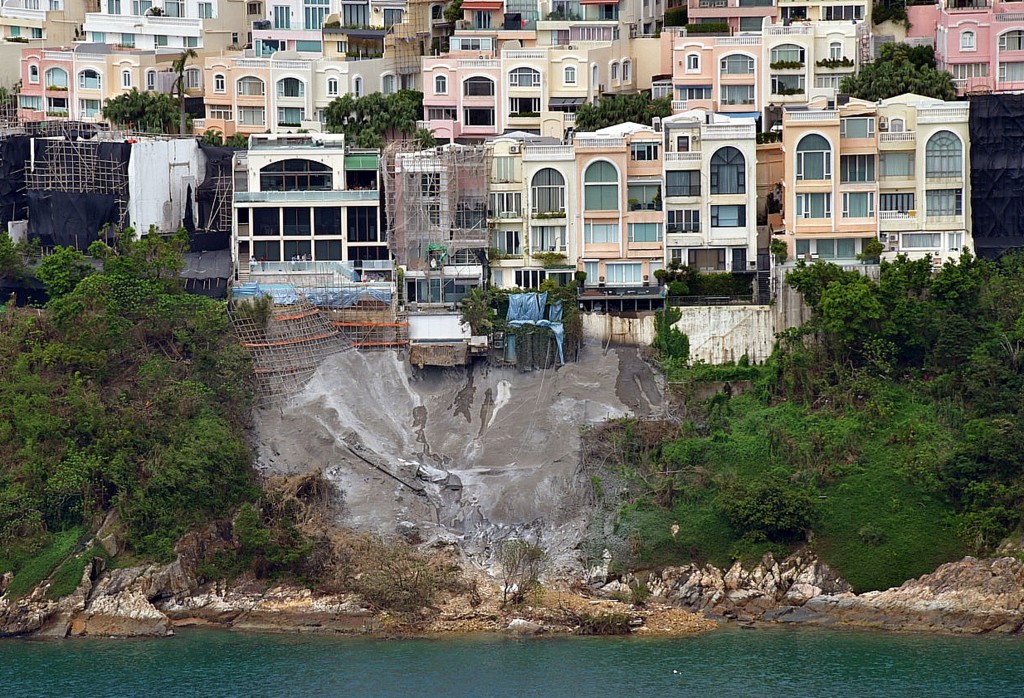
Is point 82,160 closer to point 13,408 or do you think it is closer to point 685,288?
point 13,408

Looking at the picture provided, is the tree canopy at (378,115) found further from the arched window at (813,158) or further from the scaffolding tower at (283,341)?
the arched window at (813,158)

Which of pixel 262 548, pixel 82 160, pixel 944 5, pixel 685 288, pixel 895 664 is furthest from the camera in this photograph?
pixel 944 5

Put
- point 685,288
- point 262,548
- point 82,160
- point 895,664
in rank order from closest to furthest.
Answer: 1. point 895,664
2. point 262,548
3. point 685,288
4. point 82,160

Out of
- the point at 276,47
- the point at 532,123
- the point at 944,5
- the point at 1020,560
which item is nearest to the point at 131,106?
the point at 276,47

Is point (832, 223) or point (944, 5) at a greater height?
point (944, 5)

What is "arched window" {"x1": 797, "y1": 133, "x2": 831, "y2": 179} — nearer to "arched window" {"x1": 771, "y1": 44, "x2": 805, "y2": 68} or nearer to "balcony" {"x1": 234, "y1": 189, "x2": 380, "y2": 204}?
"arched window" {"x1": 771, "y1": 44, "x2": 805, "y2": 68}

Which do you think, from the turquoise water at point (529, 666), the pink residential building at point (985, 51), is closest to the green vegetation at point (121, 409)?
the turquoise water at point (529, 666)
